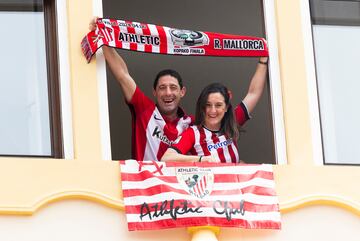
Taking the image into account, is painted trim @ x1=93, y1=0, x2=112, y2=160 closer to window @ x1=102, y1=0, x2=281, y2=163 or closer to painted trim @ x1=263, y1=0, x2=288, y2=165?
painted trim @ x1=263, y1=0, x2=288, y2=165

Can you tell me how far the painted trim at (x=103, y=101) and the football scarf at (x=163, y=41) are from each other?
17 centimetres

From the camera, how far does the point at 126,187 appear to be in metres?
13.3

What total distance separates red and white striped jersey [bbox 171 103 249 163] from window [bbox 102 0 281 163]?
9.36 ft

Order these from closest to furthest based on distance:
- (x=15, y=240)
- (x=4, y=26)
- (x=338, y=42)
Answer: (x=15, y=240)
(x=4, y=26)
(x=338, y=42)

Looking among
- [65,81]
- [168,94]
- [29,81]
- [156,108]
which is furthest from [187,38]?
[29,81]

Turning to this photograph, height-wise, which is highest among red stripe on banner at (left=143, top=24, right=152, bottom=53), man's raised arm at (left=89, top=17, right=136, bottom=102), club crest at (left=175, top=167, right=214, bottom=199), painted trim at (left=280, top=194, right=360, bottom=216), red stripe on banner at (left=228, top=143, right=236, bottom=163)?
red stripe on banner at (left=143, top=24, right=152, bottom=53)

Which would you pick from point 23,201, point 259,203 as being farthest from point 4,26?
point 259,203

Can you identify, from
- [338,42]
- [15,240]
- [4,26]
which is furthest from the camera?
[338,42]

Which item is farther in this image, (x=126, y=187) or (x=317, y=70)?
(x=317, y=70)

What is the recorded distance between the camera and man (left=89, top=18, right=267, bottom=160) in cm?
1391

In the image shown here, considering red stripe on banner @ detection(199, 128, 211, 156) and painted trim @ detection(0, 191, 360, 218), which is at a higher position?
red stripe on banner @ detection(199, 128, 211, 156)

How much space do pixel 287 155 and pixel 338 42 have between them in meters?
1.34

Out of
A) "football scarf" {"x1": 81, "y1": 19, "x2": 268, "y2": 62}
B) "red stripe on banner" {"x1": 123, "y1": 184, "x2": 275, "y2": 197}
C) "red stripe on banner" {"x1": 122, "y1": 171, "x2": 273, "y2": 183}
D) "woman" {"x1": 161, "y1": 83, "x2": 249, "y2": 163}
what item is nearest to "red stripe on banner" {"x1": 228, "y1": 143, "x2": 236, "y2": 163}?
"woman" {"x1": 161, "y1": 83, "x2": 249, "y2": 163}

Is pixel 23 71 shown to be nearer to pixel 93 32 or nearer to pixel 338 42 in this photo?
pixel 93 32
